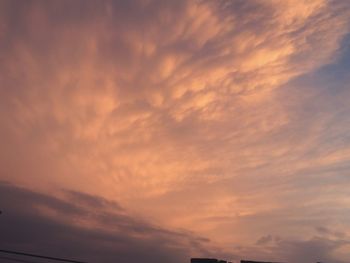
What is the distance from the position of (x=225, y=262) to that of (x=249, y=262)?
2039mm

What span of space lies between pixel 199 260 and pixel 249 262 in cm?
408

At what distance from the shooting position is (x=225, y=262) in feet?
95.5

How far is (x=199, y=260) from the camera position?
94.8 feet

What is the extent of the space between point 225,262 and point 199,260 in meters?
2.06

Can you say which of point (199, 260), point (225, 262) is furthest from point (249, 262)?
point (199, 260)

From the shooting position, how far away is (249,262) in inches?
1165

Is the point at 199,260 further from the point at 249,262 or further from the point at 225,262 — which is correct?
the point at 249,262
